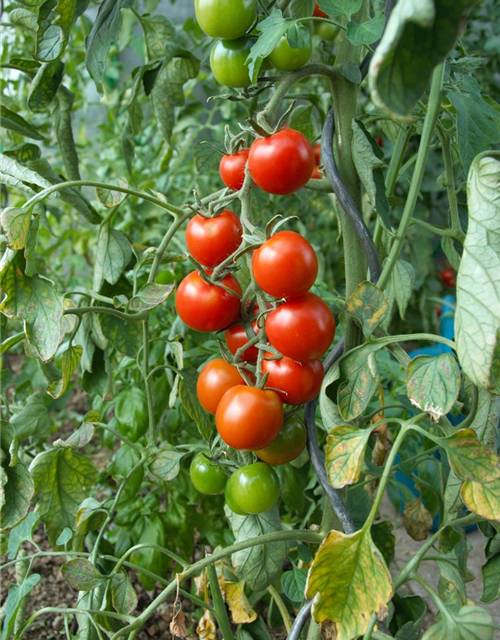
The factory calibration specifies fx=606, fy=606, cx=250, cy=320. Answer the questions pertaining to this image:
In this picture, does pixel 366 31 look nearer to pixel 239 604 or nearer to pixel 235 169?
pixel 235 169

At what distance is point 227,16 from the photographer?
51cm

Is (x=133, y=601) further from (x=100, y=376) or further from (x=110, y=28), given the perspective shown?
(x=110, y=28)

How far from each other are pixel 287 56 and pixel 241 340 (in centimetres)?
26

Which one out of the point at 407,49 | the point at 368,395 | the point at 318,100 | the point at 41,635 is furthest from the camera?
the point at 41,635

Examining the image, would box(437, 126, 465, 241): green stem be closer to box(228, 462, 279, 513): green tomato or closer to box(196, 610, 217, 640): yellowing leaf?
box(228, 462, 279, 513): green tomato

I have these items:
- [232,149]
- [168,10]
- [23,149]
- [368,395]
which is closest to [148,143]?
[168,10]

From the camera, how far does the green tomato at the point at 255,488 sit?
57cm

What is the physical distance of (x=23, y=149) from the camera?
0.73 m

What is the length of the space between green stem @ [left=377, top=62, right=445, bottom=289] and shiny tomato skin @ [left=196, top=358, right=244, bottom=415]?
161 millimetres

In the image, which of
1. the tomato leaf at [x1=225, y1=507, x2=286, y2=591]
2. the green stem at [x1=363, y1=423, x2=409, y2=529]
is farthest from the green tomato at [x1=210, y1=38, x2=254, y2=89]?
the tomato leaf at [x1=225, y1=507, x2=286, y2=591]

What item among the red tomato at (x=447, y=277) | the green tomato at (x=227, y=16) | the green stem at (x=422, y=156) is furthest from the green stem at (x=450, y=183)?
the red tomato at (x=447, y=277)

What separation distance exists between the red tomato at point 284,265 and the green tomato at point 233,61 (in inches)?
6.0

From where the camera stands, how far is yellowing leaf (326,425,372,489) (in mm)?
461

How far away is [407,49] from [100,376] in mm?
573
